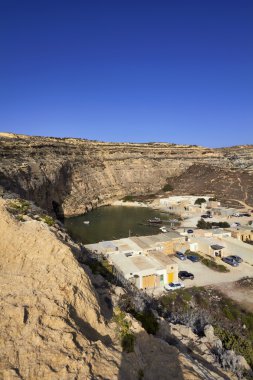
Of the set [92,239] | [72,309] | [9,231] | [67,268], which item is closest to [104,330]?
[72,309]

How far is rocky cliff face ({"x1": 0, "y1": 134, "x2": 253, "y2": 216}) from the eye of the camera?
50281 mm

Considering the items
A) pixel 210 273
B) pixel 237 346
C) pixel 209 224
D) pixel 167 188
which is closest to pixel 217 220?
pixel 209 224

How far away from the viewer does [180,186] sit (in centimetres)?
7862

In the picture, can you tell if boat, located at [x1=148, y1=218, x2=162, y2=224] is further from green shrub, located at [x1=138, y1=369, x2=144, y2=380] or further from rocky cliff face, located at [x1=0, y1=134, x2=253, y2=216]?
green shrub, located at [x1=138, y1=369, x2=144, y2=380]

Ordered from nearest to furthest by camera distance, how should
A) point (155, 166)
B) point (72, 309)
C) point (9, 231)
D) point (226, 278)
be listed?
point (72, 309), point (9, 231), point (226, 278), point (155, 166)

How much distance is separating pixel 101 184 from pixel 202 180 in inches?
996

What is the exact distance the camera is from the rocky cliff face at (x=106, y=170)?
5028 centimetres

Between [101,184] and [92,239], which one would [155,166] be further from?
[92,239]

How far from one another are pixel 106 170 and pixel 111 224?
28.2 meters

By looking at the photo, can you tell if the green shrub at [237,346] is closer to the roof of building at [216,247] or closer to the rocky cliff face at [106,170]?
the roof of building at [216,247]

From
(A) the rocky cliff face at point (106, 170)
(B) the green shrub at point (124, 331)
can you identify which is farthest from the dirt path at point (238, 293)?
(A) the rocky cliff face at point (106, 170)

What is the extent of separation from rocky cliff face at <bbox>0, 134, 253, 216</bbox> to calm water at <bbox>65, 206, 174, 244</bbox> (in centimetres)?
436

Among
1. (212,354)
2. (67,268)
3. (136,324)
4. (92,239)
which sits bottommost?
(92,239)

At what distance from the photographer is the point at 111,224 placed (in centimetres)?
4841
